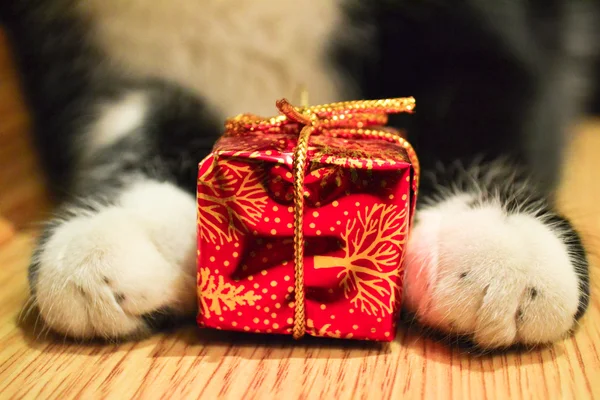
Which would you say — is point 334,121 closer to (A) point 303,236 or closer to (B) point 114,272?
(A) point 303,236

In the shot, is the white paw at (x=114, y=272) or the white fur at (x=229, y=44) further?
the white fur at (x=229, y=44)

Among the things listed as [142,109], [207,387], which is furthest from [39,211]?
[207,387]

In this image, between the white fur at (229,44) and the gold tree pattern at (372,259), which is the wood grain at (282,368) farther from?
the white fur at (229,44)

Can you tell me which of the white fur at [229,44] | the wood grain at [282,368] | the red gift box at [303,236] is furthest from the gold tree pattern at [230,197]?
the white fur at [229,44]

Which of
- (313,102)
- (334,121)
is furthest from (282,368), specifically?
(313,102)

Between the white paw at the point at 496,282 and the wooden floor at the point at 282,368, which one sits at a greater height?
the white paw at the point at 496,282

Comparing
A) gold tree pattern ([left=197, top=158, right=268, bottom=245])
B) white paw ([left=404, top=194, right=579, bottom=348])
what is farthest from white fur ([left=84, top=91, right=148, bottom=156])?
white paw ([left=404, top=194, right=579, bottom=348])

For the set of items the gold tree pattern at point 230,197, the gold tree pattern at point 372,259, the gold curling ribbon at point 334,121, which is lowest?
the gold tree pattern at point 372,259
